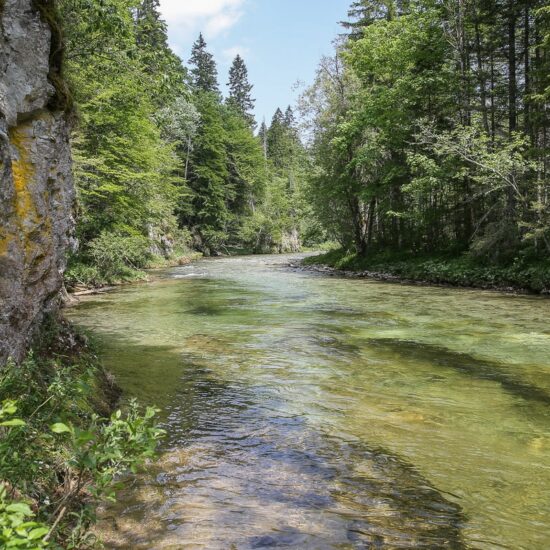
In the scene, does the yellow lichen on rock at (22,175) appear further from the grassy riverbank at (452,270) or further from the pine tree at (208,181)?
the pine tree at (208,181)

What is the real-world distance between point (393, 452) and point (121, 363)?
472cm

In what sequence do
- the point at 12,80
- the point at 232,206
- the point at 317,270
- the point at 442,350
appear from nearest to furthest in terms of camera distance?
the point at 12,80
the point at 442,350
the point at 317,270
the point at 232,206

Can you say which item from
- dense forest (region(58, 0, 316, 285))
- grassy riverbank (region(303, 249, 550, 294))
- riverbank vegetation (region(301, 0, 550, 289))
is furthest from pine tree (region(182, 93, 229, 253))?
grassy riverbank (region(303, 249, 550, 294))

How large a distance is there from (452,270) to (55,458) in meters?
18.9

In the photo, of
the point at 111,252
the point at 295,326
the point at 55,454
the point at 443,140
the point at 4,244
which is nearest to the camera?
the point at 55,454

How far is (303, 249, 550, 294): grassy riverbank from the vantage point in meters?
16.5

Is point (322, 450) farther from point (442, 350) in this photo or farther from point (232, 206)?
point (232, 206)

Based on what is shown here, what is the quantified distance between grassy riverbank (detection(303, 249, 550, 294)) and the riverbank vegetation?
8cm

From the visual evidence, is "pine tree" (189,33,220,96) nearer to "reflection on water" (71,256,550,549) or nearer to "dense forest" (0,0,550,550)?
"dense forest" (0,0,550,550)

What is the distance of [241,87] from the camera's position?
249ft

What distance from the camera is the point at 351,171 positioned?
28.2 meters

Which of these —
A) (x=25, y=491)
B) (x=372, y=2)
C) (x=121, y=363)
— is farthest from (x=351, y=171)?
(x=25, y=491)

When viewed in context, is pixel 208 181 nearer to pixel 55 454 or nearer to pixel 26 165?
pixel 26 165

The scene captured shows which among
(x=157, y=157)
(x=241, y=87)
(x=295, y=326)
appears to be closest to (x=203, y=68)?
(x=241, y=87)
